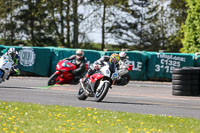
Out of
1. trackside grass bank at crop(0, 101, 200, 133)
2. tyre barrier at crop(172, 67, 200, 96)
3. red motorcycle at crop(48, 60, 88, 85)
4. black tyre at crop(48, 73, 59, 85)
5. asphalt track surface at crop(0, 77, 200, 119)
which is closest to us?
trackside grass bank at crop(0, 101, 200, 133)

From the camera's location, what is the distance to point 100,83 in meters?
13.0

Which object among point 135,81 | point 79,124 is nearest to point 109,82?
point 79,124

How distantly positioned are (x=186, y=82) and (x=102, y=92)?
14.3ft

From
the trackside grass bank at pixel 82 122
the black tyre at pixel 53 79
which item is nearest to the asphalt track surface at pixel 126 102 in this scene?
the trackside grass bank at pixel 82 122

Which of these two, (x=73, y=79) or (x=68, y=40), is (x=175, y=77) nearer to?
(x=73, y=79)

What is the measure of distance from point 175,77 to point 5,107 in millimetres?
7216

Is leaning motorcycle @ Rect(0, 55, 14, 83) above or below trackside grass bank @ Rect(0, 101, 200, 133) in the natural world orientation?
above

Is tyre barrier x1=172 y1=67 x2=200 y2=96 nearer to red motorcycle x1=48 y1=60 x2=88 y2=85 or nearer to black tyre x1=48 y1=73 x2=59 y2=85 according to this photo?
red motorcycle x1=48 y1=60 x2=88 y2=85

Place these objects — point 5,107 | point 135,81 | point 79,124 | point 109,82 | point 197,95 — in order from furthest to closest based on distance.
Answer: point 135,81 < point 197,95 < point 109,82 < point 5,107 < point 79,124

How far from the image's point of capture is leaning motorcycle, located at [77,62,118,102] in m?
12.9

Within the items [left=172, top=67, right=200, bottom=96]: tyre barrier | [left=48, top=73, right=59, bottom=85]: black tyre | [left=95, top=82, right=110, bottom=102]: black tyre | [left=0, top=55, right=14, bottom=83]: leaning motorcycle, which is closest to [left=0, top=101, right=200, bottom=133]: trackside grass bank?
[left=95, top=82, right=110, bottom=102]: black tyre

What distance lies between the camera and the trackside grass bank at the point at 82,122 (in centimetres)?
831

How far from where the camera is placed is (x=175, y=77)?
1661 centimetres

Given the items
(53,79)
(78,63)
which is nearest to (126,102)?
(53,79)
